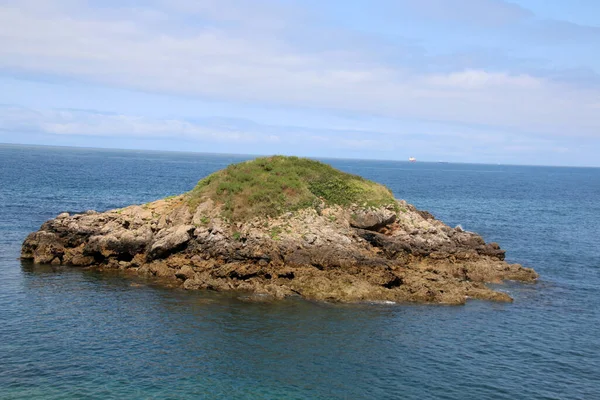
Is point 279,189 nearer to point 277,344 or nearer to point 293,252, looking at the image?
point 293,252

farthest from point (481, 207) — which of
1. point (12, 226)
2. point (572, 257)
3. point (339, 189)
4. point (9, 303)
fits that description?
point (9, 303)

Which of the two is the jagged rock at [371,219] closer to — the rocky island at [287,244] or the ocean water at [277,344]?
the rocky island at [287,244]

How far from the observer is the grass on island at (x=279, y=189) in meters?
50.4

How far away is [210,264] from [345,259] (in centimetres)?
1164

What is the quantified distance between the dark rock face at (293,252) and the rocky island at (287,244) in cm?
9

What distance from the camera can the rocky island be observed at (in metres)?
44.1

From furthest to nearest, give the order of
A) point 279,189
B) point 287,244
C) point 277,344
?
point 279,189, point 287,244, point 277,344

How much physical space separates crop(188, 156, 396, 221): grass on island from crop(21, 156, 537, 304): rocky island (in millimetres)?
120

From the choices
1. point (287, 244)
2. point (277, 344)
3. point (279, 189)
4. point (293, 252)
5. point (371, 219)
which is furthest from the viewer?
point (279, 189)

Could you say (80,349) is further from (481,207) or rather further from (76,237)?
(481,207)

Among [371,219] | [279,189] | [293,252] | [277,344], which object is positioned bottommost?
[277,344]

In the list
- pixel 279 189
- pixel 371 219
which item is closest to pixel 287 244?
pixel 279 189

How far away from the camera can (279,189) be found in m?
52.7

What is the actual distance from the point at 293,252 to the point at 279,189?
8593mm
